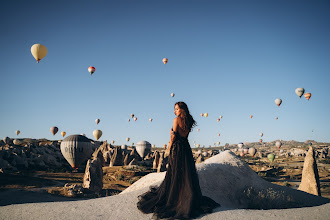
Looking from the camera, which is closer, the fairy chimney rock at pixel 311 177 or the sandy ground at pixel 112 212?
the sandy ground at pixel 112 212

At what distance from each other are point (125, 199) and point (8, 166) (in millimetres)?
36896

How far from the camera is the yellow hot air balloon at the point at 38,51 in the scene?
25.9 meters

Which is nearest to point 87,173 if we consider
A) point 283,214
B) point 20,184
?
point 20,184

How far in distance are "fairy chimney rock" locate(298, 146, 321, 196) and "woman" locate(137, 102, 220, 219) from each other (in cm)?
1204

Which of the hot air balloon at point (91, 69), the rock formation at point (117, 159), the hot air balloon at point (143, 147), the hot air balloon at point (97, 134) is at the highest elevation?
the hot air balloon at point (91, 69)

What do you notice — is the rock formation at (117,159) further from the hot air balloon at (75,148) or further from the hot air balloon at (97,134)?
the hot air balloon at (75,148)

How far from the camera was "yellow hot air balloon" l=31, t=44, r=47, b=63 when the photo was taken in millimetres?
25880

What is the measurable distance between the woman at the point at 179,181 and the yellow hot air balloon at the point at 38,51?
25291 mm

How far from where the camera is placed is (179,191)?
638 centimetres

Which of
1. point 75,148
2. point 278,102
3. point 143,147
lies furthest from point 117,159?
point 278,102

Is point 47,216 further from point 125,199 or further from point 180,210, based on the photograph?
point 180,210

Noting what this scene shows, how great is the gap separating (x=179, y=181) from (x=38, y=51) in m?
26.2

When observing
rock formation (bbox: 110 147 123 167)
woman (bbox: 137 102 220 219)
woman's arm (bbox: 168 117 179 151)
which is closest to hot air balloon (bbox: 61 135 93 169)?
rock formation (bbox: 110 147 123 167)

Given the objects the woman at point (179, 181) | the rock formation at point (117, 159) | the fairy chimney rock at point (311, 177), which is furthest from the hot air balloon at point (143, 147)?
the woman at point (179, 181)
